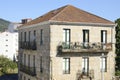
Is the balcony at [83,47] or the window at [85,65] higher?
the balcony at [83,47]

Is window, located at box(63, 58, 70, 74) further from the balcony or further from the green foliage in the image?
the green foliage

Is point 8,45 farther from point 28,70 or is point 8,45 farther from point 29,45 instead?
point 29,45

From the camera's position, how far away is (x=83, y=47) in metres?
34.2

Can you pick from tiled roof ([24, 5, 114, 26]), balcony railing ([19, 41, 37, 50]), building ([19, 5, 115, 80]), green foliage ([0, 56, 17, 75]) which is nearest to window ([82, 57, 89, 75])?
building ([19, 5, 115, 80])

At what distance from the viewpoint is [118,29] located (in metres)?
48.9

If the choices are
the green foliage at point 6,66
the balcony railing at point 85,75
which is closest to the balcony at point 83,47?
the balcony railing at point 85,75

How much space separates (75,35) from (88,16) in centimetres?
380

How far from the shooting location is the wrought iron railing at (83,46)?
33031mm

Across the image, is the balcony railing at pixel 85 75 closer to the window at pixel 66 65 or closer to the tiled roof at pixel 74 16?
the window at pixel 66 65

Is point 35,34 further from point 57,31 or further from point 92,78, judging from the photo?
point 92,78

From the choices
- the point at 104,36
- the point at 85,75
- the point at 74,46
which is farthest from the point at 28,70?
the point at 104,36

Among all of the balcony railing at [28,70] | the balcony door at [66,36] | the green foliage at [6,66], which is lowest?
the green foliage at [6,66]

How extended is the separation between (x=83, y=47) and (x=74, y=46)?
1229 mm

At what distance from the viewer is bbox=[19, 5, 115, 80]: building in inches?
1309
